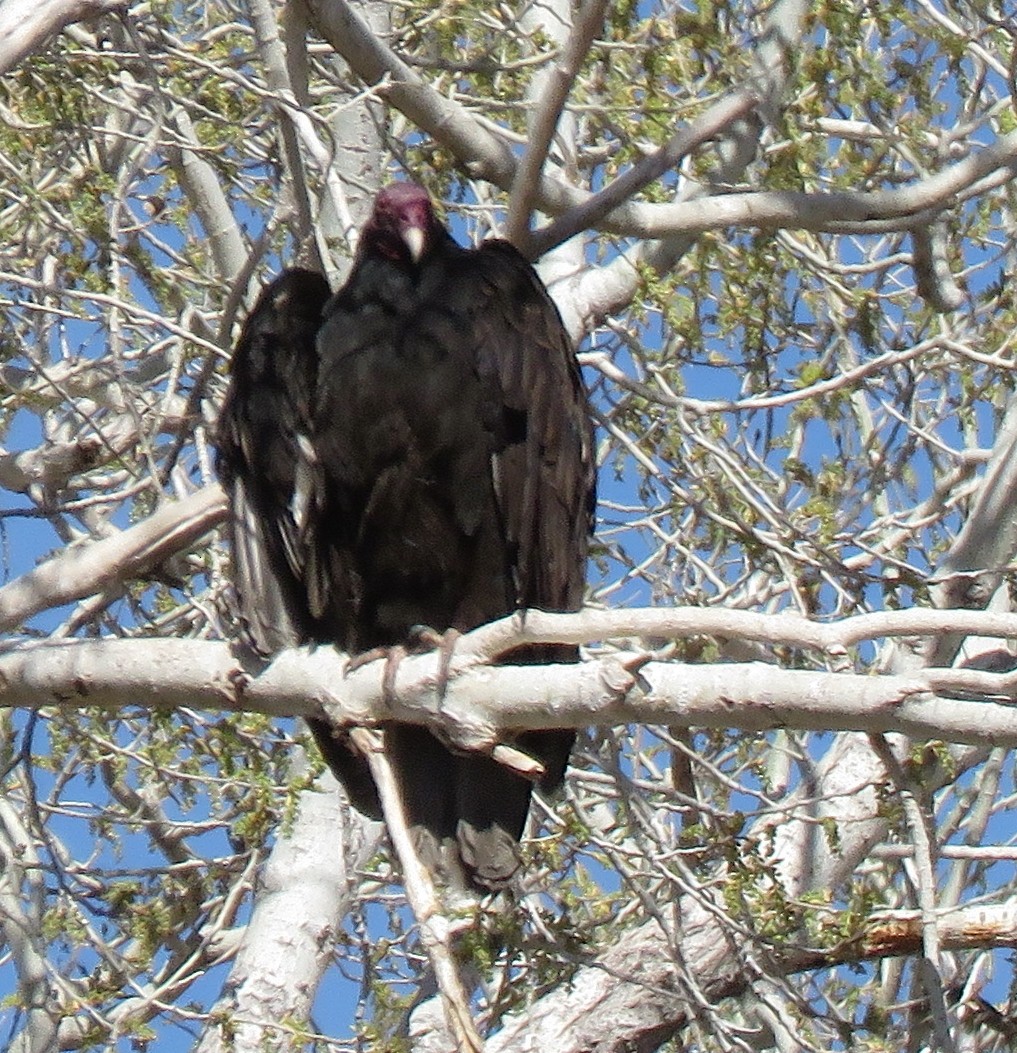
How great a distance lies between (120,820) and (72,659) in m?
1.47

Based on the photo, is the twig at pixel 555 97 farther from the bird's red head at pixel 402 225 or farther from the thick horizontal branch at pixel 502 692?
the thick horizontal branch at pixel 502 692

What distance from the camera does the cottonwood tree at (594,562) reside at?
2.93 m

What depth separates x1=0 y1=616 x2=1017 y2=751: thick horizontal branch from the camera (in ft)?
7.74

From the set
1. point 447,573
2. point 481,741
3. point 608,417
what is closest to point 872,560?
point 608,417

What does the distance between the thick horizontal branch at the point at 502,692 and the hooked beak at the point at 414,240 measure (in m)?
1.13

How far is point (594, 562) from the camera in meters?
4.71

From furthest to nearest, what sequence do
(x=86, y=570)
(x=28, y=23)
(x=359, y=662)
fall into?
(x=359, y=662) → (x=86, y=570) → (x=28, y=23)

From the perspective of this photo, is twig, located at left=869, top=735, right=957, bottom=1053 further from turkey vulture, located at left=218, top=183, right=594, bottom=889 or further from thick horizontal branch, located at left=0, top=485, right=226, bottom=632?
thick horizontal branch, located at left=0, top=485, right=226, bottom=632

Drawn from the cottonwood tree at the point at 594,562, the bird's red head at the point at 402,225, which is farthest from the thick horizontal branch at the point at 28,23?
the bird's red head at the point at 402,225

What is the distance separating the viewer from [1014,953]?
13.4 feet

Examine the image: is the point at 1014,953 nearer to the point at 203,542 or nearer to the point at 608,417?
the point at 608,417

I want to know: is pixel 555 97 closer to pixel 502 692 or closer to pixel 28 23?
pixel 28 23

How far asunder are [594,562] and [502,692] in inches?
79.5

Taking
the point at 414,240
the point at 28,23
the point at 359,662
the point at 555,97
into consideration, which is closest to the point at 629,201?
the point at 555,97
